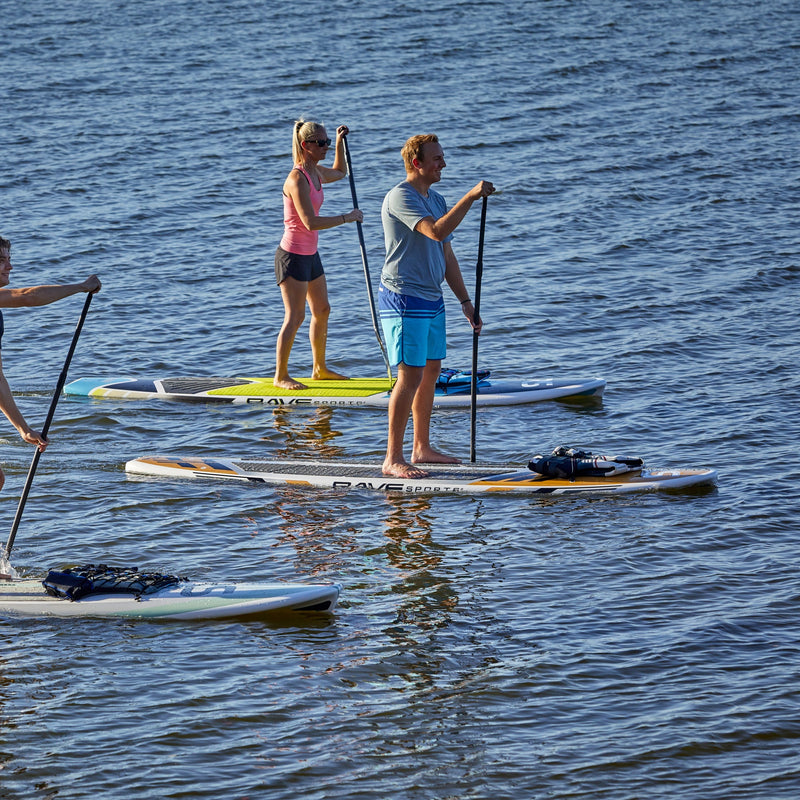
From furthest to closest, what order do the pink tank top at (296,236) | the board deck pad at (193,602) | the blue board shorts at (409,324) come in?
the pink tank top at (296,236)
the blue board shorts at (409,324)
the board deck pad at (193,602)

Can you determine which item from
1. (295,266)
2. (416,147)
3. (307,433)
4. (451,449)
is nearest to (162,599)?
(416,147)

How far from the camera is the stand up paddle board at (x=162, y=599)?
259 inches

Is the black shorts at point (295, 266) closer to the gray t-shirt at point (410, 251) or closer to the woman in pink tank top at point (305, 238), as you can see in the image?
the woman in pink tank top at point (305, 238)

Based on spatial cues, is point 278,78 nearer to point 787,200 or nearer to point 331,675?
point 787,200

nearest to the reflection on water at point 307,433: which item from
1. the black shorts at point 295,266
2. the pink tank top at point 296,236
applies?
the black shorts at point 295,266

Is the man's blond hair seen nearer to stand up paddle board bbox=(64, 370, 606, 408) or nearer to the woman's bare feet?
stand up paddle board bbox=(64, 370, 606, 408)

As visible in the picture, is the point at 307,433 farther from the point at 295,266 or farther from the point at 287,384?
the point at 295,266

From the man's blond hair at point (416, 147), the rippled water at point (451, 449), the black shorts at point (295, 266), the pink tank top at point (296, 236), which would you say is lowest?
the rippled water at point (451, 449)

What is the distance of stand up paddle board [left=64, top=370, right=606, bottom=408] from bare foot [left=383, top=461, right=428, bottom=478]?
81.7 inches

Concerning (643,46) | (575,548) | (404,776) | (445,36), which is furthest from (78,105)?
(404,776)

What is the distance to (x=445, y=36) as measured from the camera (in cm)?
2728

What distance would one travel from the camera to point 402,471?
8.62 metres

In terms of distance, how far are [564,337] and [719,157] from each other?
24.8ft

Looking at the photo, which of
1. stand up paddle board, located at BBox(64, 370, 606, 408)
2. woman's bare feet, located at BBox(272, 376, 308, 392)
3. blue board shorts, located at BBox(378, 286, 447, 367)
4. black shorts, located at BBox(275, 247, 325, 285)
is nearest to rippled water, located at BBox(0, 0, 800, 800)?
stand up paddle board, located at BBox(64, 370, 606, 408)
